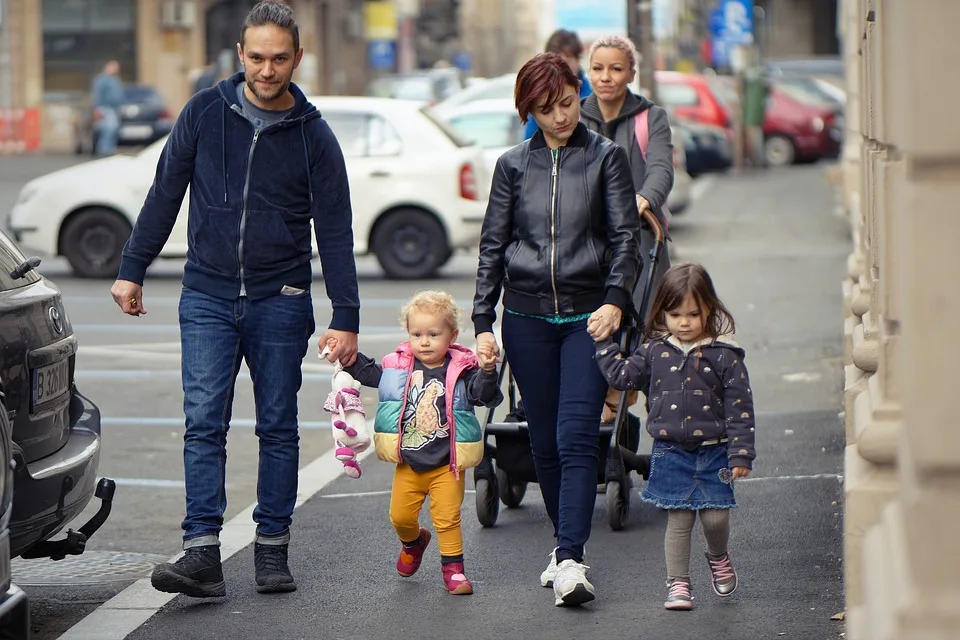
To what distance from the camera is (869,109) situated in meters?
7.02

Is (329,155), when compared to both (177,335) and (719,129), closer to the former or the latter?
(177,335)

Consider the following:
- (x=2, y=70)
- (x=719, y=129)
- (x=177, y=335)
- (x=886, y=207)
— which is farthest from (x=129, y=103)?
(x=886, y=207)

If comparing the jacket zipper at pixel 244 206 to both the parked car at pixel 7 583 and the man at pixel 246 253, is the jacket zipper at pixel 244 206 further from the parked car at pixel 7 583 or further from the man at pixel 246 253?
the parked car at pixel 7 583

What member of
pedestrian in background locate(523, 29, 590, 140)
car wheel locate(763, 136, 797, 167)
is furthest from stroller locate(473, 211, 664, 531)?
car wheel locate(763, 136, 797, 167)

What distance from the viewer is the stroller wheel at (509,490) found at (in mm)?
7156

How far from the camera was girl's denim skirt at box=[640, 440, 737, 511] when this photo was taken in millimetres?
5469

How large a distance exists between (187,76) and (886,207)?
156ft

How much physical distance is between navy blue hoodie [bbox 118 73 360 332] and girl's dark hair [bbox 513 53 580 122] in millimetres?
698

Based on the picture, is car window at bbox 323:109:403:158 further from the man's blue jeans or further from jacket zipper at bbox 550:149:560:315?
jacket zipper at bbox 550:149:560:315

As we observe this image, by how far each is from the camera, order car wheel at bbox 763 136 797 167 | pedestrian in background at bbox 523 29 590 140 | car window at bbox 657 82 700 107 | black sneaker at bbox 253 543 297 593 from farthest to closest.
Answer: car wheel at bbox 763 136 797 167 → car window at bbox 657 82 700 107 → pedestrian in background at bbox 523 29 590 140 → black sneaker at bbox 253 543 297 593

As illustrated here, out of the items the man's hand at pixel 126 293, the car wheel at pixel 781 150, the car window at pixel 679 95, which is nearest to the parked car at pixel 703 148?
the car window at pixel 679 95

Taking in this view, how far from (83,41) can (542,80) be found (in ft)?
143

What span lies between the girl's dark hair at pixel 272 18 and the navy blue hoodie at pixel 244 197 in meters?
0.20

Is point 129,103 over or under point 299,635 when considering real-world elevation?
over
